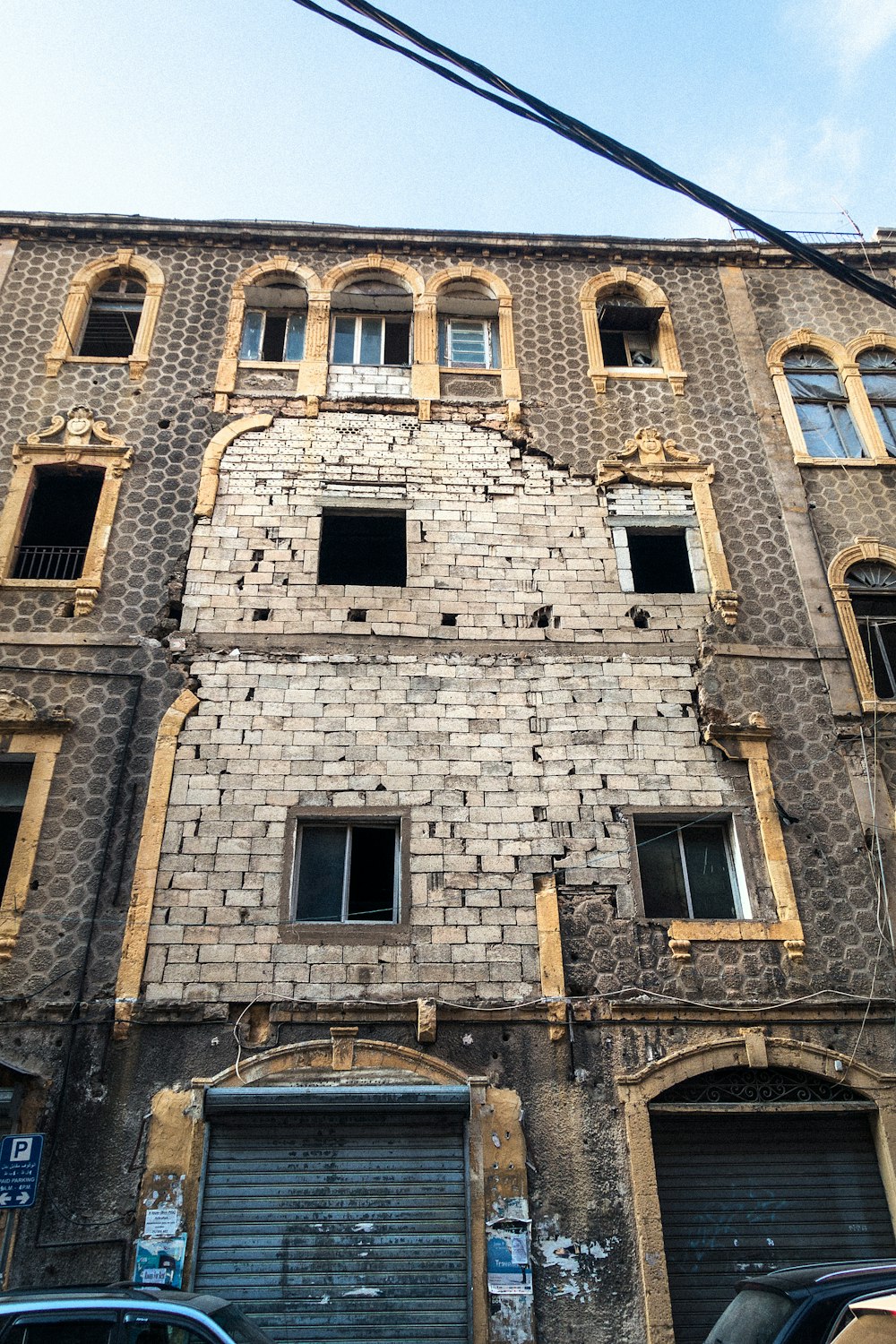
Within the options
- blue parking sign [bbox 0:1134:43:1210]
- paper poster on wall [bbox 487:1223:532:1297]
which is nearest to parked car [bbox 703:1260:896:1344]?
blue parking sign [bbox 0:1134:43:1210]

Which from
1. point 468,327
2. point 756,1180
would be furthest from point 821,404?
point 756,1180

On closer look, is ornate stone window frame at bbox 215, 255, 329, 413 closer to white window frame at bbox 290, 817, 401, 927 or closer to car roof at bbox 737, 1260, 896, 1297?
white window frame at bbox 290, 817, 401, 927

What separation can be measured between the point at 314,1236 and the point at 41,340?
40.3 feet

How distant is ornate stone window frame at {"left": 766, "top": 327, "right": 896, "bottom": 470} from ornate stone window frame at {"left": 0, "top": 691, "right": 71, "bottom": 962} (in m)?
10.6

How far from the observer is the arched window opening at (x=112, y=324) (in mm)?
14703

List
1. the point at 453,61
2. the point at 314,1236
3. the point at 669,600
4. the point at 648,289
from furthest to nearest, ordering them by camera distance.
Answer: the point at 648,289 → the point at 669,600 → the point at 314,1236 → the point at 453,61

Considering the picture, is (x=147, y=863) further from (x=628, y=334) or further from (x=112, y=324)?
(x=628, y=334)

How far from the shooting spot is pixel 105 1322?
5508 millimetres

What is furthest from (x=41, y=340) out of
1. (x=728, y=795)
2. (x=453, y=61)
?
(x=728, y=795)

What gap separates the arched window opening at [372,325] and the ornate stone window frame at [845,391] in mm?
5612

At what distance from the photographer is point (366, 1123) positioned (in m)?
9.38

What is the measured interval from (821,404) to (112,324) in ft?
35.4

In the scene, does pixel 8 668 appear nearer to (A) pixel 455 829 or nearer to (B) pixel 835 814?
(A) pixel 455 829

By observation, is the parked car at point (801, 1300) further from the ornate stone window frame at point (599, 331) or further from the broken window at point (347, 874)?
the ornate stone window frame at point (599, 331)
